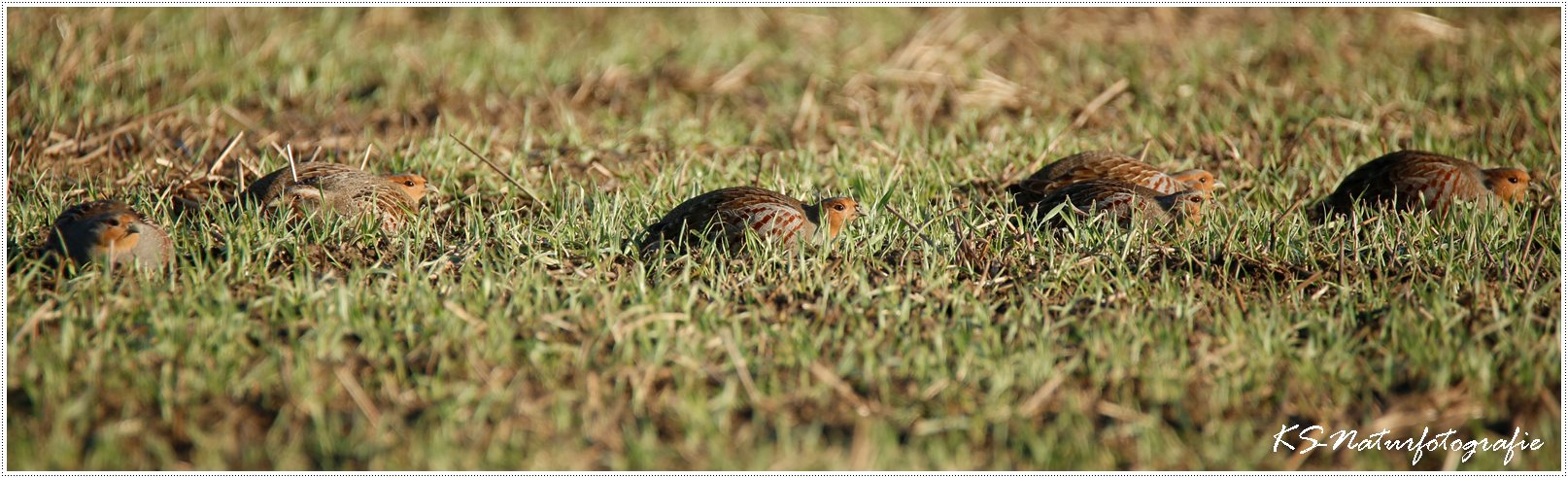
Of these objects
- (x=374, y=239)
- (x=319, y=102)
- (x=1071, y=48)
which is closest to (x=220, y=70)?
(x=319, y=102)

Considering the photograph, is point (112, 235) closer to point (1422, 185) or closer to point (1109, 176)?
point (1109, 176)

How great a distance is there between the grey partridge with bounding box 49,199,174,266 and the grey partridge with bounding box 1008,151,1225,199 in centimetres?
306

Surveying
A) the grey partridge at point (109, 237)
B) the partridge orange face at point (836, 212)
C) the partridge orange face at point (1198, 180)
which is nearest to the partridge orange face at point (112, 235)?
the grey partridge at point (109, 237)

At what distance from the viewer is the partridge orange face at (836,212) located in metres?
4.06

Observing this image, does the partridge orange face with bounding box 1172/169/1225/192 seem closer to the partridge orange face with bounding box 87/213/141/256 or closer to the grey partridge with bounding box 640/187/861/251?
the grey partridge with bounding box 640/187/861/251

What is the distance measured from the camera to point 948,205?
14.8 feet

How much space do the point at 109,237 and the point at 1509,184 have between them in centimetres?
483

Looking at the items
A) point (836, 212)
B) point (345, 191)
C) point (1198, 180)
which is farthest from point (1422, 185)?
point (345, 191)

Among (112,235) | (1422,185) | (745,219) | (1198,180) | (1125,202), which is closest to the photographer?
(112,235)

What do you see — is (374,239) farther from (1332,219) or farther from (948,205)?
(1332,219)

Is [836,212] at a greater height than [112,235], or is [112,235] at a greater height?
[112,235]

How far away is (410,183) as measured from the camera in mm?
4453

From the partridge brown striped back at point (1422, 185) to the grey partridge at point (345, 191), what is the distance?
11.1 feet

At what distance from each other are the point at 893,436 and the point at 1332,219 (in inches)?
101
